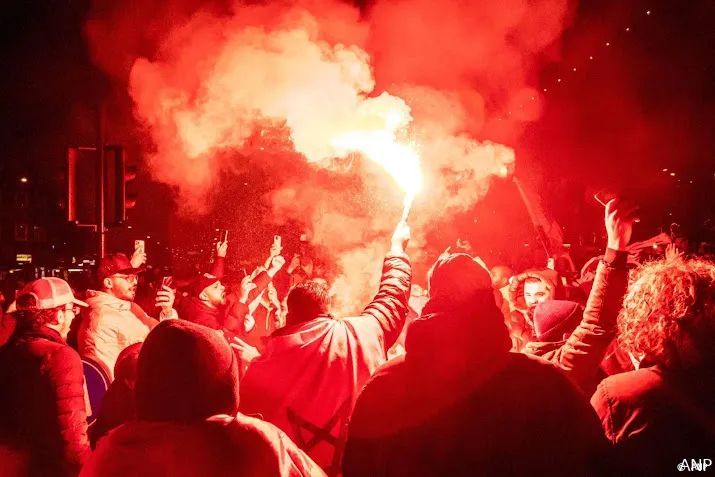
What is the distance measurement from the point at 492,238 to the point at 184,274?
9.16 metres

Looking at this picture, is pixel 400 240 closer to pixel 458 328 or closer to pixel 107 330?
pixel 458 328

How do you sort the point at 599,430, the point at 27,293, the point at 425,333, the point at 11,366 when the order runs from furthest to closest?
1. the point at 27,293
2. the point at 11,366
3. the point at 425,333
4. the point at 599,430

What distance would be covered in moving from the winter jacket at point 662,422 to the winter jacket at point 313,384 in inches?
57.1

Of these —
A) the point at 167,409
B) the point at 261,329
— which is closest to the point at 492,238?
the point at 261,329

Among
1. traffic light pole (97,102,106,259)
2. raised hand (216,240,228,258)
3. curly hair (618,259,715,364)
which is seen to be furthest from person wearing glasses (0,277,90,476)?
raised hand (216,240,228,258)

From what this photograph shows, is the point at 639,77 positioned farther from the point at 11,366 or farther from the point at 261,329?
the point at 11,366

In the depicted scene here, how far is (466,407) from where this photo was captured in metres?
2.06

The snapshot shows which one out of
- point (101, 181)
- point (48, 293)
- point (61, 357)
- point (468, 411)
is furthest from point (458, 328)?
point (101, 181)

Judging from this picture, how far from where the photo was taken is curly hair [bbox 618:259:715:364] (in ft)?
6.91

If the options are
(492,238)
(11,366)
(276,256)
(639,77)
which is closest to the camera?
(11,366)

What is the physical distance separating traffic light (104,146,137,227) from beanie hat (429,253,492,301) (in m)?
6.48

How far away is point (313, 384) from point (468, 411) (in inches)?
50.0

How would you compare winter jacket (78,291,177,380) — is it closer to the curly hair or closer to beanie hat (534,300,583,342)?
beanie hat (534,300,583,342)

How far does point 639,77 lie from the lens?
46.4 feet
